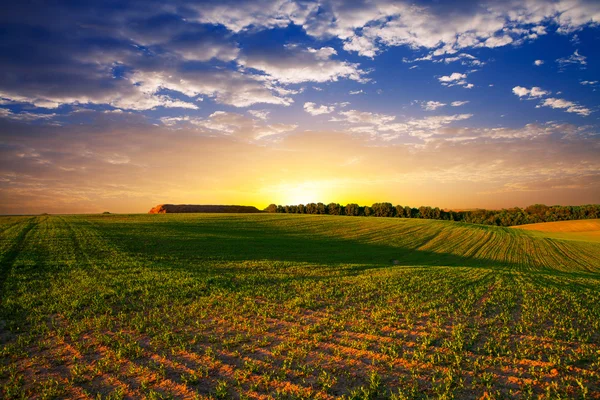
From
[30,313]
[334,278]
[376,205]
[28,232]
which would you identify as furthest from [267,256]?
[376,205]

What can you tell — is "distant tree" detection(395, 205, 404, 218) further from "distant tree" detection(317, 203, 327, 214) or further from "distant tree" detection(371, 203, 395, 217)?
"distant tree" detection(317, 203, 327, 214)

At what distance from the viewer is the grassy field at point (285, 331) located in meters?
8.39

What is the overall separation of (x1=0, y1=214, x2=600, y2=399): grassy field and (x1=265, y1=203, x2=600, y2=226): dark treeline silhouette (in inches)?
4072

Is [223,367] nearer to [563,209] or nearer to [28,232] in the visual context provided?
[28,232]

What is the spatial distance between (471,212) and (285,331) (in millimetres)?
140410

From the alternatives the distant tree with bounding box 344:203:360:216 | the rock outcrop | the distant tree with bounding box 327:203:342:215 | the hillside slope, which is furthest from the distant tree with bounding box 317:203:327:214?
the hillside slope

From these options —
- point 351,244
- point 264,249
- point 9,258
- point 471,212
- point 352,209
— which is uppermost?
point 352,209

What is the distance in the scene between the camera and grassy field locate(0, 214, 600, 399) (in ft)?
27.5

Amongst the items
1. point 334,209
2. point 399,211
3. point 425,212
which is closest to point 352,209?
point 334,209

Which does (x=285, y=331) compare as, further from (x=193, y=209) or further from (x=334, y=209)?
(x=334, y=209)

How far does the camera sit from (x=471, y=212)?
435ft

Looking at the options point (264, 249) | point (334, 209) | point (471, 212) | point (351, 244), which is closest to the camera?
point (264, 249)

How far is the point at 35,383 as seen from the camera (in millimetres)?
8930

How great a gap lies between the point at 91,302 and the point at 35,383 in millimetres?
7870
